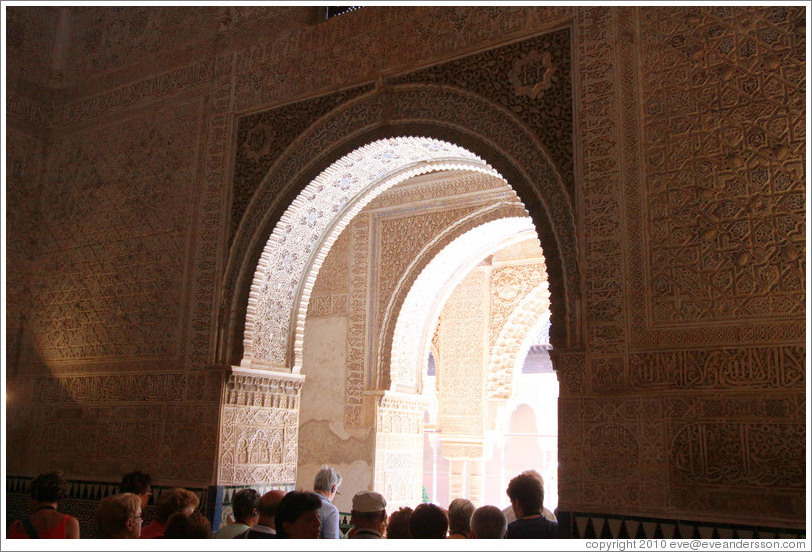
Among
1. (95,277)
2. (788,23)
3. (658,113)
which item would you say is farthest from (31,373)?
(788,23)

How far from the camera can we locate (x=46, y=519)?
2.80 m

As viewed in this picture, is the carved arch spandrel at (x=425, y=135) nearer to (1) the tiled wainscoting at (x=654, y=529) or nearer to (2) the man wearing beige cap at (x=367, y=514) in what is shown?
(1) the tiled wainscoting at (x=654, y=529)

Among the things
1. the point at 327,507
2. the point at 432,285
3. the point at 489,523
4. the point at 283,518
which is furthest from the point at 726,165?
the point at 432,285

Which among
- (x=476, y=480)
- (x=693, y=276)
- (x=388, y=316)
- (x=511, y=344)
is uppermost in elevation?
(x=388, y=316)

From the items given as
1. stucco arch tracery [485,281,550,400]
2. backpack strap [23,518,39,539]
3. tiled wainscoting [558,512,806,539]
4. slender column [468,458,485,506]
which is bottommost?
slender column [468,458,485,506]

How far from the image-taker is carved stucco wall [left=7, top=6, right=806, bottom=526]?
11.3 ft

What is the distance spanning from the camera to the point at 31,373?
6207 mm

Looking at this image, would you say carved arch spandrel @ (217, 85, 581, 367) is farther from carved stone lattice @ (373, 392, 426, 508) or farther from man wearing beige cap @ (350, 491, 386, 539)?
carved stone lattice @ (373, 392, 426, 508)

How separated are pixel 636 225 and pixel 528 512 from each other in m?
1.60

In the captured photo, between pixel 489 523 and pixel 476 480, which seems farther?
pixel 476 480

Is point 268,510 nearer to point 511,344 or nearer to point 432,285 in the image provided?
point 432,285

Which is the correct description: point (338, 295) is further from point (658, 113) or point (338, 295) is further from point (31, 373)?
point (658, 113)

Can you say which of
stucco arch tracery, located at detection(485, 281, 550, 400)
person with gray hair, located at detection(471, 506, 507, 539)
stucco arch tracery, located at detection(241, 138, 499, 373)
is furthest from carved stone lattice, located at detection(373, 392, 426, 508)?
person with gray hair, located at detection(471, 506, 507, 539)

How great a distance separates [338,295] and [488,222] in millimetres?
1844
